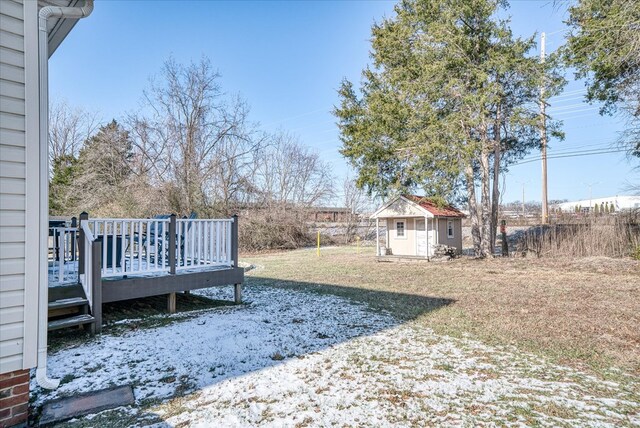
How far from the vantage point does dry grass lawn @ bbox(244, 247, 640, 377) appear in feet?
14.1

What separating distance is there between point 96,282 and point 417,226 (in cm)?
1317

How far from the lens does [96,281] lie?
4273 mm

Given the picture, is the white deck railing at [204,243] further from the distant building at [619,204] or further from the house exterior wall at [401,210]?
the distant building at [619,204]

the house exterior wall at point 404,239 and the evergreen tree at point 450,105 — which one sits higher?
the evergreen tree at point 450,105

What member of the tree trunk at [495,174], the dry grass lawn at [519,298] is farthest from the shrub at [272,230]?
the tree trunk at [495,174]

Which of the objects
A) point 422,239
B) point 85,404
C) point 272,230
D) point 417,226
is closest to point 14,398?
point 85,404

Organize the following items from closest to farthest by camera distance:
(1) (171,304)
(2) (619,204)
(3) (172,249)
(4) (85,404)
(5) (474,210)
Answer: (4) (85,404) < (3) (172,249) < (1) (171,304) < (5) (474,210) < (2) (619,204)

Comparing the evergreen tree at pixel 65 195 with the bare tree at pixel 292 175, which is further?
the bare tree at pixel 292 175

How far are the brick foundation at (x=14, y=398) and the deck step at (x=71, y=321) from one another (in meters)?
1.50

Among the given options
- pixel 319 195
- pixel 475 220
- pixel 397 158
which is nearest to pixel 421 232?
pixel 475 220

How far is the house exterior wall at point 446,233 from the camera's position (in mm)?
14998

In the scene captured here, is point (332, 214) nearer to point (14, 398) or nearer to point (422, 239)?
point (422, 239)

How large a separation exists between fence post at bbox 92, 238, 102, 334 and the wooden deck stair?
0.08m

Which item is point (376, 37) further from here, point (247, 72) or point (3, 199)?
point (3, 199)
